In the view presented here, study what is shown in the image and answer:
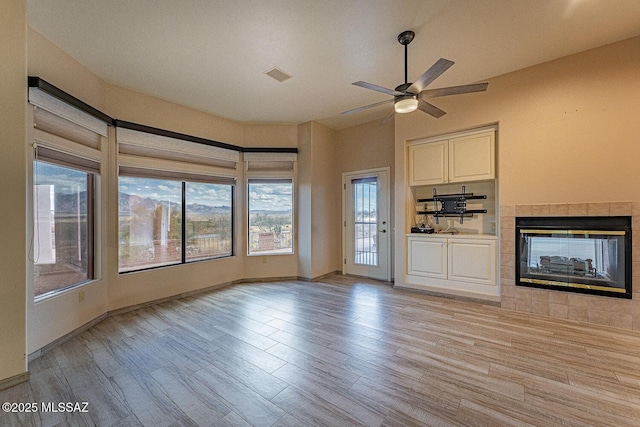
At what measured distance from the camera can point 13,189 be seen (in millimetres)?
2066

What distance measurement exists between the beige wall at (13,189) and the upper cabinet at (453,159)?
4.66m

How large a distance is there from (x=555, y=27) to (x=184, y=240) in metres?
5.46

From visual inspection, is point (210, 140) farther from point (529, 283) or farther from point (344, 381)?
point (529, 283)

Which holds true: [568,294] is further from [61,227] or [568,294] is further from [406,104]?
[61,227]

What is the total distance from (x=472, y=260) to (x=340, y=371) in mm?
2774

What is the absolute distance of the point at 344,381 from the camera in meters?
2.03

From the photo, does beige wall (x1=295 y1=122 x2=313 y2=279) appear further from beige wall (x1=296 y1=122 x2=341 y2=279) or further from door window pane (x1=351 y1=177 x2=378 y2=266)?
door window pane (x1=351 y1=177 x2=378 y2=266)

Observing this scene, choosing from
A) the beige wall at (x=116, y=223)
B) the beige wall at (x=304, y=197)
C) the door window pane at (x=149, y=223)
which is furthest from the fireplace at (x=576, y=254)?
the door window pane at (x=149, y=223)

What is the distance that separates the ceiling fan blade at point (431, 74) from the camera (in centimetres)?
199

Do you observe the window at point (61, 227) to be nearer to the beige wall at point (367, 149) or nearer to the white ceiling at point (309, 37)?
the white ceiling at point (309, 37)

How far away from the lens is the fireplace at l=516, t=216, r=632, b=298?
9.56 ft

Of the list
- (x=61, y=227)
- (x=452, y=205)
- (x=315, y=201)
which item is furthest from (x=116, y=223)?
(x=452, y=205)

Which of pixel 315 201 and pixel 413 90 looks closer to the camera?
pixel 413 90

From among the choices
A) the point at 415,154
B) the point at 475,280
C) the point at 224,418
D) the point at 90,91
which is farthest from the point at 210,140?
the point at 475,280
